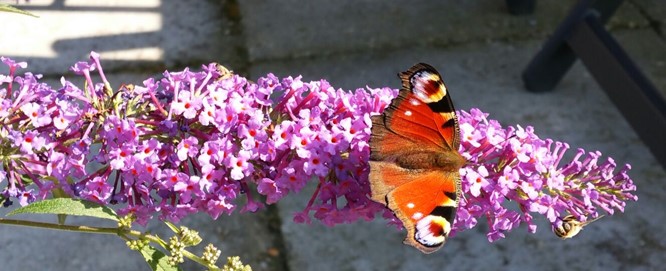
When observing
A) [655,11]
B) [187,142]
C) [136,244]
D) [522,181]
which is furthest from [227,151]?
[655,11]

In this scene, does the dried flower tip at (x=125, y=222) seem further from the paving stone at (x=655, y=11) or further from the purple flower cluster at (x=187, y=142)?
the paving stone at (x=655, y=11)

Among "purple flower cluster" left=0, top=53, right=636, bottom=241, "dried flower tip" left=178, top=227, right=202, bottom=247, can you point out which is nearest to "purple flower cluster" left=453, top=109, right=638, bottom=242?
"purple flower cluster" left=0, top=53, right=636, bottom=241

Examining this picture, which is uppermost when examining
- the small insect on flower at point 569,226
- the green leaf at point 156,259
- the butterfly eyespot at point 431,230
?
the butterfly eyespot at point 431,230

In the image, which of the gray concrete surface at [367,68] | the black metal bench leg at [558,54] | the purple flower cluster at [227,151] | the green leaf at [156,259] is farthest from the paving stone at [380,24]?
the green leaf at [156,259]

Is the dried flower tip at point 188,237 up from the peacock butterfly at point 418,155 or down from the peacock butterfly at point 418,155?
down

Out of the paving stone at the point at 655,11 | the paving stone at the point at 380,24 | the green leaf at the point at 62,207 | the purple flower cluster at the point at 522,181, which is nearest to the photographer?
the green leaf at the point at 62,207

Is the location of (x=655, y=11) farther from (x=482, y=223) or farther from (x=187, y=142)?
(x=187, y=142)
